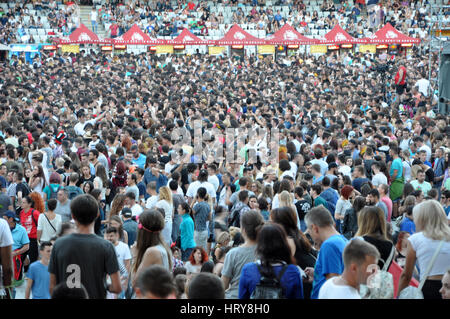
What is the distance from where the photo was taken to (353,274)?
392cm

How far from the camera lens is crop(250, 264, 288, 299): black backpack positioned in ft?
13.2

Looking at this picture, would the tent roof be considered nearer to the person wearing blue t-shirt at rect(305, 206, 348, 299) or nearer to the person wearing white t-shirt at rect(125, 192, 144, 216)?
the person wearing white t-shirt at rect(125, 192, 144, 216)

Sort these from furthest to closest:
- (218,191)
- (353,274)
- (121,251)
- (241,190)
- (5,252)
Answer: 1. (218,191)
2. (241,190)
3. (121,251)
4. (5,252)
5. (353,274)

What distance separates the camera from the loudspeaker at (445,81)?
1428 cm

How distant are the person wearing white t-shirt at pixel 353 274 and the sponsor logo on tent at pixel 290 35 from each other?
27909 millimetres

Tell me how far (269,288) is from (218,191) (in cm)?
631

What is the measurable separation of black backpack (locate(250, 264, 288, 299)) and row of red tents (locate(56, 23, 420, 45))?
1069 inches

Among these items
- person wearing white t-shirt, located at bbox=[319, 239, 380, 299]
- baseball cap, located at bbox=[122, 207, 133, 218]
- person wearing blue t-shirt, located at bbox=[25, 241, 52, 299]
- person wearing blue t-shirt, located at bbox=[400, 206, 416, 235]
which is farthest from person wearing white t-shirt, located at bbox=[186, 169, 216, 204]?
person wearing white t-shirt, located at bbox=[319, 239, 380, 299]

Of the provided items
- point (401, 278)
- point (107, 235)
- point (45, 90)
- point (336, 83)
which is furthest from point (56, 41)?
point (401, 278)

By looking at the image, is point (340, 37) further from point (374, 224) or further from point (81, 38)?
point (374, 224)

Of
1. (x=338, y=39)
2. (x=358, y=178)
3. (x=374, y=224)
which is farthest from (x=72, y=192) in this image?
(x=338, y=39)
